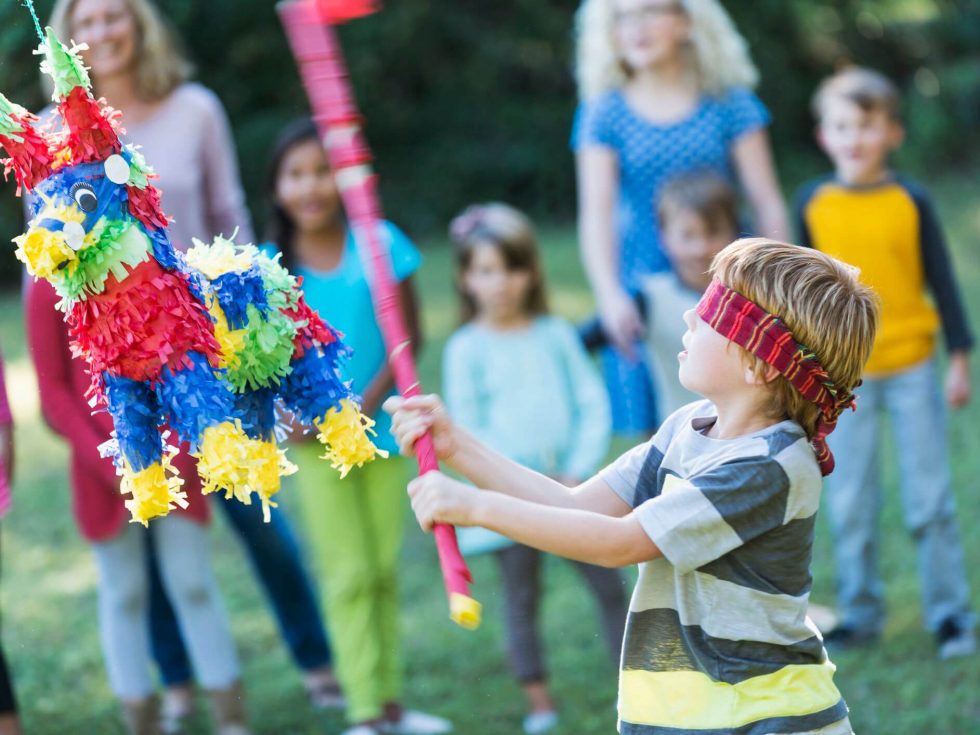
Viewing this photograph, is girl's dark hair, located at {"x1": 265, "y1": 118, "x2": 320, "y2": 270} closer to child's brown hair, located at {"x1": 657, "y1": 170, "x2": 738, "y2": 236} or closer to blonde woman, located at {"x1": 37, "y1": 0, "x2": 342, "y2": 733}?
blonde woman, located at {"x1": 37, "y1": 0, "x2": 342, "y2": 733}

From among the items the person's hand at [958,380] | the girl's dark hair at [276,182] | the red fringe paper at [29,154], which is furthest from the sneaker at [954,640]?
the red fringe paper at [29,154]

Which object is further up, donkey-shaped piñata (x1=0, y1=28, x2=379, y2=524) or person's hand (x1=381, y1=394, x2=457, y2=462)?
donkey-shaped piñata (x1=0, y1=28, x2=379, y2=524)

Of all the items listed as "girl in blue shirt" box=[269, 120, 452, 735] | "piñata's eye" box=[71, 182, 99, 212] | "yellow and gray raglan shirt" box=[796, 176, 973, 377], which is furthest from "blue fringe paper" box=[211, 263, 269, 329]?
"yellow and gray raglan shirt" box=[796, 176, 973, 377]

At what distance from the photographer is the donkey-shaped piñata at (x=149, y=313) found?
1753mm

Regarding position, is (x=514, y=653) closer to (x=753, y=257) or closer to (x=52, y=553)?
(x=753, y=257)

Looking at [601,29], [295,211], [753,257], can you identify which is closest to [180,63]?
[295,211]

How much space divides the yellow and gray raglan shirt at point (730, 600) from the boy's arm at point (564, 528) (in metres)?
0.03

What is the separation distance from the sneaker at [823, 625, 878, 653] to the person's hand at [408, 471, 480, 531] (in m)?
2.21

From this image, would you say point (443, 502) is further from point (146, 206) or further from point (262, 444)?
point (146, 206)

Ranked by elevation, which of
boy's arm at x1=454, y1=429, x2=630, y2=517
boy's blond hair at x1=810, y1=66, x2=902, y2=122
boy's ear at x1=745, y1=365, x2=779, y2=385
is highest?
boy's blond hair at x1=810, y1=66, x2=902, y2=122

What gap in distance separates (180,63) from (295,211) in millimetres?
456

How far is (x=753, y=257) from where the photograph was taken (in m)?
1.90

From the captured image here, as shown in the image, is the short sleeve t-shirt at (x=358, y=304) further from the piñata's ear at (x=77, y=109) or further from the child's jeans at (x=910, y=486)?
the piñata's ear at (x=77, y=109)

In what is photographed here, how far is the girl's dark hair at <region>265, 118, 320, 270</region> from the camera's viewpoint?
3.44 meters
